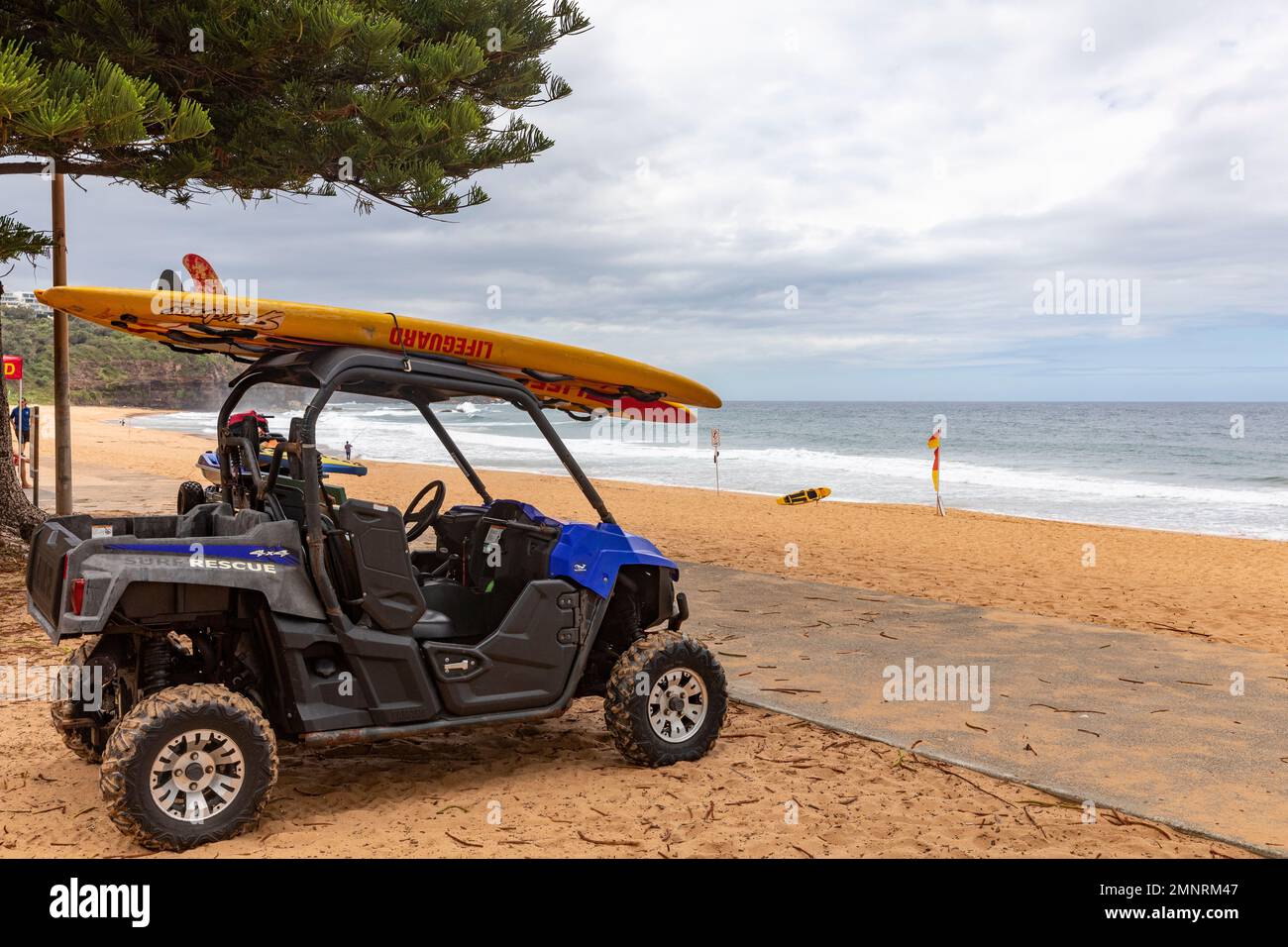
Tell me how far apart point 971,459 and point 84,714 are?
146 feet

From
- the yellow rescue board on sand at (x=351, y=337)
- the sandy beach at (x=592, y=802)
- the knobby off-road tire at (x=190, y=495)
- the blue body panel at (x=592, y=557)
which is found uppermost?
the yellow rescue board on sand at (x=351, y=337)

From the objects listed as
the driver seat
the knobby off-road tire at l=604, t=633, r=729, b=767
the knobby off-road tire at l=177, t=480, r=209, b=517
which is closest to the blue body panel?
the knobby off-road tire at l=604, t=633, r=729, b=767

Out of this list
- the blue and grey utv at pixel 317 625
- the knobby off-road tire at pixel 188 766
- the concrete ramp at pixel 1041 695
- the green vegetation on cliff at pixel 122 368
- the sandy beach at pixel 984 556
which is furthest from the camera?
the green vegetation on cliff at pixel 122 368

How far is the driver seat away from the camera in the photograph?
4500 millimetres

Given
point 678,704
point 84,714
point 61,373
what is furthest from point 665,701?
point 61,373

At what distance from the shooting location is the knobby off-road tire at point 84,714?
4.78 m

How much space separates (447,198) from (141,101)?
3.96 metres

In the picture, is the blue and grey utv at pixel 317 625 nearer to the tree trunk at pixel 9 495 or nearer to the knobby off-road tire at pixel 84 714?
the knobby off-road tire at pixel 84 714

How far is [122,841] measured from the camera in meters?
4.20

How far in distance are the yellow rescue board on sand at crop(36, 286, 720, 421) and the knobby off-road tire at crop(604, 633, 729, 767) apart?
1365mm

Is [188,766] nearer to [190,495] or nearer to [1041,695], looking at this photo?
[190,495]

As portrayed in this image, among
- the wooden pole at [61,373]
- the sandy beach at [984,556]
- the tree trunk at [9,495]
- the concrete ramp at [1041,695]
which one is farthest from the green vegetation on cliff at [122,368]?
the concrete ramp at [1041,695]

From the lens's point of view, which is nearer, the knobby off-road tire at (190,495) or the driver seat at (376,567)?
the driver seat at (376,567)

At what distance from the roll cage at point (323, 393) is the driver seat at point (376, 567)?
0.33 ft
